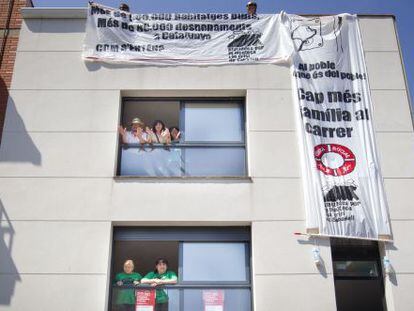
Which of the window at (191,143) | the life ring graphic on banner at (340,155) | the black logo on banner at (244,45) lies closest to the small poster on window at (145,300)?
the window at (191,143)

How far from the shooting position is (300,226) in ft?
30.4

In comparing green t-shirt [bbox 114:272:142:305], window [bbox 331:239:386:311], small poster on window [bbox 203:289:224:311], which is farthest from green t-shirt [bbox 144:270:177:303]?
window [bbox 331:239:386:311]

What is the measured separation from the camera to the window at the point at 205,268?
8.99 m

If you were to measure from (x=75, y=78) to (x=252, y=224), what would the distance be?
15.7 ft

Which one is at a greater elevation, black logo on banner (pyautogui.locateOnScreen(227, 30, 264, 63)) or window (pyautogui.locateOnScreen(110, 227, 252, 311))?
black logo on banner (pyautogui.locateOnScreen(227, 30, 264, 63))

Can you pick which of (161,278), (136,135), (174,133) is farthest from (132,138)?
(161,278)

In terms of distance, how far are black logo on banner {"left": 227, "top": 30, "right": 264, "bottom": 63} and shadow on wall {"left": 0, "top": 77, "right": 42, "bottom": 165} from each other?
4.49 metres

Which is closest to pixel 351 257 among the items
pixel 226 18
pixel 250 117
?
pixel 250 117

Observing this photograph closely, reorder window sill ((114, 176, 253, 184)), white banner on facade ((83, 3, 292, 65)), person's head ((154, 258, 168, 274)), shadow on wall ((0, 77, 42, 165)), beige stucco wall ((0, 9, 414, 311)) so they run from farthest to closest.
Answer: white banner on facade ((83, 3, 292, 65)), shadow on wall ((0, 77, 42, 165)), window sill ((114, 176, 253, 184)), person's head ((154, 258, 168, 274)), beige stucco wall ((0, 9, 414, 311))

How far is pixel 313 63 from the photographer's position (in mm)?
10656

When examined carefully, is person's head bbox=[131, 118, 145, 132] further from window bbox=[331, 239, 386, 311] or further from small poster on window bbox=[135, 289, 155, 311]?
window bbox=[331, 239, 386, 311]

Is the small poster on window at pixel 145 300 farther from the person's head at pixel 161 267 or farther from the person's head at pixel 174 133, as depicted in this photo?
the person's head at pixel 174 133

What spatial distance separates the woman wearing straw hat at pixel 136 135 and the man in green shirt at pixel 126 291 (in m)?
2.50

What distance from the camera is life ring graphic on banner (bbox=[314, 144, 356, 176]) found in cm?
970
